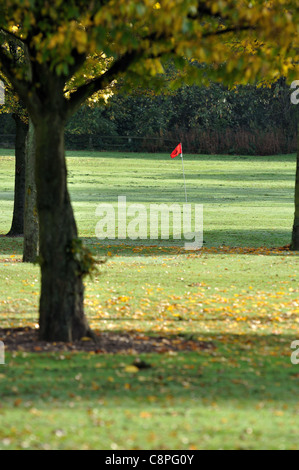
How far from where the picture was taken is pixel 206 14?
8.83 meters

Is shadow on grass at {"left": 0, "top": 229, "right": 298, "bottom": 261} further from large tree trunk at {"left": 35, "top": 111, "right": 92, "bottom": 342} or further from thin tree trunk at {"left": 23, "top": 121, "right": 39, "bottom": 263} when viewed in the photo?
large tree trunk at {"left": 35, "top": 111, "right": 92, "bottom": 342}

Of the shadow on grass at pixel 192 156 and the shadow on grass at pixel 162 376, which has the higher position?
the shadow on grass at pixel 192 156

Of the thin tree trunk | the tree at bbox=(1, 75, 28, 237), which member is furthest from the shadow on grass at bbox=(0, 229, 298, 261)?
the thin tree trunk

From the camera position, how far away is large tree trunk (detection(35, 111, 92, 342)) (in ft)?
30.6

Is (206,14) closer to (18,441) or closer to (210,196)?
(18,441)

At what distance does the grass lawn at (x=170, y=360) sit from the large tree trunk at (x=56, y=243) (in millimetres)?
632

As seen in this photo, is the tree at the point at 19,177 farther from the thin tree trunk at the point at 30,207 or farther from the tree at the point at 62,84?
the tree at the point at 62,84

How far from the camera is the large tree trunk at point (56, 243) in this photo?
9.31 meters

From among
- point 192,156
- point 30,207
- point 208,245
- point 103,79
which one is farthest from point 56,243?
point 192,156

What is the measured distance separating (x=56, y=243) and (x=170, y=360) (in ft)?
5.92

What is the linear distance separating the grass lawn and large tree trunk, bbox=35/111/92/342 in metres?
0.63

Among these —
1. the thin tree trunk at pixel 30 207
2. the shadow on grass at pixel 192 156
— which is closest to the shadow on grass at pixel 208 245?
the thin tree trunk at pixel 30 207

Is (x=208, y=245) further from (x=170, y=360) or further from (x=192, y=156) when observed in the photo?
(x=192, y=156)
